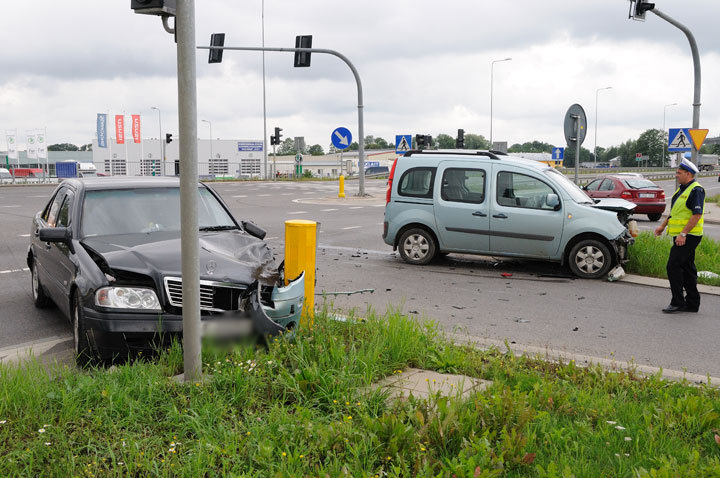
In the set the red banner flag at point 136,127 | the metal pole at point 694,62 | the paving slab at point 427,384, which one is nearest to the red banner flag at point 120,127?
the red banner flag at point 136,127

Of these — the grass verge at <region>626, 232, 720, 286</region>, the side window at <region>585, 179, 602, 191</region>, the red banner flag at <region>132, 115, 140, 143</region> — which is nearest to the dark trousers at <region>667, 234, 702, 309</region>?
the grass verge at <region>626, 232, 720, 286</region>

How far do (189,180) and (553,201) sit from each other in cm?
763

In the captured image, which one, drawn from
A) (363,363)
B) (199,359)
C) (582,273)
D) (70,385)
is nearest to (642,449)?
(363,363)

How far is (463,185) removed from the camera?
37.4 feet

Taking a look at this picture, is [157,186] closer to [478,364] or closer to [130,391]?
[130,391]

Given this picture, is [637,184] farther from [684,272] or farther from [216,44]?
[216,44]

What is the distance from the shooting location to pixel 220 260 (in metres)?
5.69

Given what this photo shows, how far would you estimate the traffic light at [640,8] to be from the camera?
1630 cm

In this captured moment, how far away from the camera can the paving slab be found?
4.41m

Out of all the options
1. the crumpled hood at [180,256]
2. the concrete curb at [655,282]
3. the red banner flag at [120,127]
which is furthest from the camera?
the red banner flag at [120,127]

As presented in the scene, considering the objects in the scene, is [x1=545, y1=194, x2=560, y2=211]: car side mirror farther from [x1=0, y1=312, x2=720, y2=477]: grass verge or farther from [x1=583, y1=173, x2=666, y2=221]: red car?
[x1=583, y1=173, x2=666, y2=221]: red car

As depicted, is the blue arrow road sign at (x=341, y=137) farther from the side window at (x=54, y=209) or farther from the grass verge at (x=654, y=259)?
the side window at (x=54, y=209)

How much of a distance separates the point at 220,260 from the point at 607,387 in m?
3.19

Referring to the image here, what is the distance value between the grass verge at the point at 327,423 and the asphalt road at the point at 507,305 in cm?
172
